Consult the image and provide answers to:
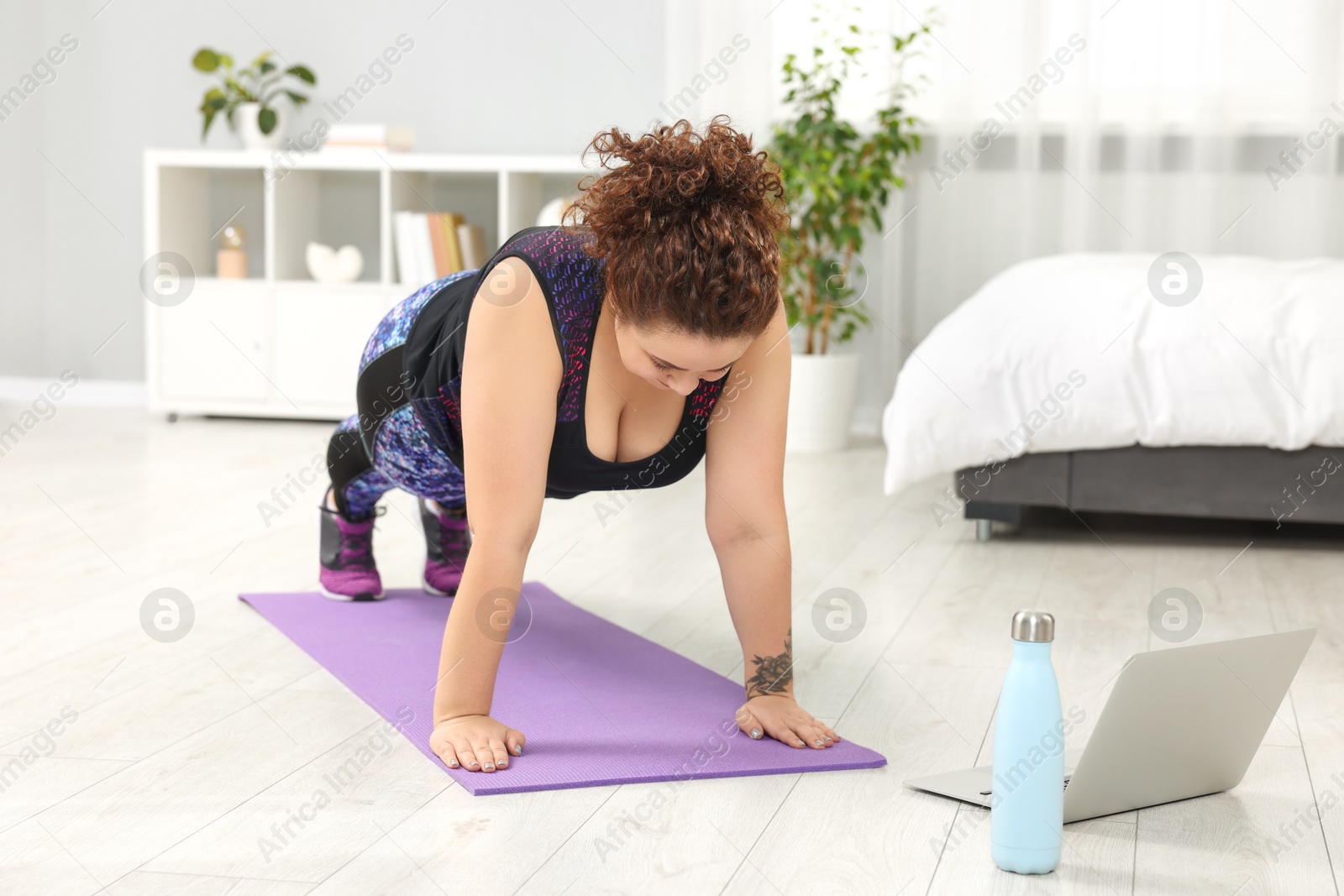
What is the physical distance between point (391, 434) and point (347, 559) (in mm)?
346

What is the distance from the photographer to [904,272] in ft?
13.5

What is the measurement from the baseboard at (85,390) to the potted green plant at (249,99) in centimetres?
92

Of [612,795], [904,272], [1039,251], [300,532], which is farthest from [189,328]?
[612,795]

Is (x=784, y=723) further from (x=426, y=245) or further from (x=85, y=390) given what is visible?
(x=85, y=390)

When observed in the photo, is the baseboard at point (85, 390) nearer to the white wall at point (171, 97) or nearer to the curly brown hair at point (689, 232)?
the white wall at point (171, 97)

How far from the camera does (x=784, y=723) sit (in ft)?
4.58

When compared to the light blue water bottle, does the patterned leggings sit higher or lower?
higher

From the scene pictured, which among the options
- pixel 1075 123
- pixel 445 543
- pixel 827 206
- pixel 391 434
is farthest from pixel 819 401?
pixel 391 434

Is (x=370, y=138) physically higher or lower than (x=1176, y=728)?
higher

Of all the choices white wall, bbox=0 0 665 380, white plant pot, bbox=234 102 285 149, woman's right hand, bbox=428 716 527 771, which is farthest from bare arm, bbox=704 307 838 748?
white plant pot, bbox=234 102 285 149

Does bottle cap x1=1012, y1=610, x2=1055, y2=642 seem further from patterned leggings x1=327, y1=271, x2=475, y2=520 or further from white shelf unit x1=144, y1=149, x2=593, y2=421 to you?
white shelf unit x1=144, y1=149, x2=593, y2=421

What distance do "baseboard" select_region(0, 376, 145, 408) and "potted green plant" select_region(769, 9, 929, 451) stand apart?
7.55 ft

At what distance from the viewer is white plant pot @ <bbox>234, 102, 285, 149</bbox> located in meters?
4.13

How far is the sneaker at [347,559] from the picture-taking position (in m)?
1.94
